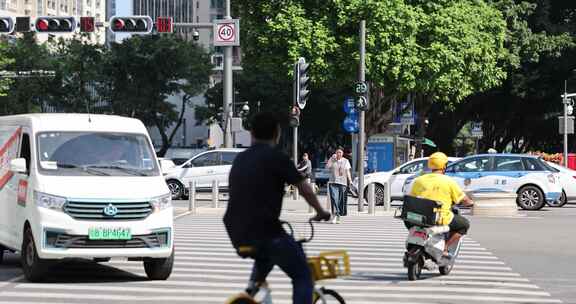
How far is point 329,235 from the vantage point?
70.6ft

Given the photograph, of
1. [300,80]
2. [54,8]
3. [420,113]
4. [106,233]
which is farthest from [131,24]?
[54,8]

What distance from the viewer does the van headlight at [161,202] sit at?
43.8ft

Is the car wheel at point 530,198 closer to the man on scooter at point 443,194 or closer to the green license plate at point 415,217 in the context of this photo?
the man on scooter at point 443,194

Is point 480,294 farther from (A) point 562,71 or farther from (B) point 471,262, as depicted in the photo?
(A) point 562,71

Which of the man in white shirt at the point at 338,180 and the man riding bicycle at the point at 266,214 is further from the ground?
the man riding bicycle at the point at 266,214

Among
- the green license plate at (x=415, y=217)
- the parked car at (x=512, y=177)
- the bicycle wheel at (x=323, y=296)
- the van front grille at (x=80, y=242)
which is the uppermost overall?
the bicycle wheel at (x=323, y=296)

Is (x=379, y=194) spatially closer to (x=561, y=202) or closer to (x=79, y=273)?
(x=561, y=202)

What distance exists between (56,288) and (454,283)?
453 cm

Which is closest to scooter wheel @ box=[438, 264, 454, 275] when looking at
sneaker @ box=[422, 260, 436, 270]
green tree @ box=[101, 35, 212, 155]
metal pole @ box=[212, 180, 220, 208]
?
sneaker @ box=[422, 260, 436, 270]

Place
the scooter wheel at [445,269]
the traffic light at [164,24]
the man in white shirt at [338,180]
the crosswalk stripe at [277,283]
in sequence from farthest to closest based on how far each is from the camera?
the traffic light at [164,24] < the man in white shirt at [338,180] < the scooter wheel at [445,269] < the crosswalk stripe at [277,283]

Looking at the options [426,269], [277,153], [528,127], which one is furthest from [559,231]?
[528,127]

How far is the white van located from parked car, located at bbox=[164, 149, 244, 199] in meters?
23.4

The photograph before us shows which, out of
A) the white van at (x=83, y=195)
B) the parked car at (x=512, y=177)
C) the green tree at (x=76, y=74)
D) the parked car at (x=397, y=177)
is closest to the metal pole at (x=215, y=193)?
the parked car at (x=397, y=177)

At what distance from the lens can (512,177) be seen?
3194cm
